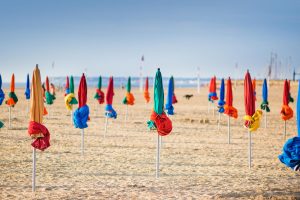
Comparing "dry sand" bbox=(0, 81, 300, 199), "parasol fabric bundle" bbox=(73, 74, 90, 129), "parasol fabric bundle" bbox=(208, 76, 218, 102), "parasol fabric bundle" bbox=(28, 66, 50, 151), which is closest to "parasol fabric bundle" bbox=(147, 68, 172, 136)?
"dry sand" bbox=(0, 81, 300, 199)

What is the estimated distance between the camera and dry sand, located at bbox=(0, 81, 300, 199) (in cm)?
897

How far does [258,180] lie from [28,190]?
6030mm

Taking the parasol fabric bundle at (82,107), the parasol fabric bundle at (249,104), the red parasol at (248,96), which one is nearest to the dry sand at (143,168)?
the parasol fabric bundle at (82,107)

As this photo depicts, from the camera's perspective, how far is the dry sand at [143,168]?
8969mm

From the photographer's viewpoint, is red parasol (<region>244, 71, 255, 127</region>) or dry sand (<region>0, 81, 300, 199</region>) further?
red parasol (<region>244, 71, 255, 127</region>)

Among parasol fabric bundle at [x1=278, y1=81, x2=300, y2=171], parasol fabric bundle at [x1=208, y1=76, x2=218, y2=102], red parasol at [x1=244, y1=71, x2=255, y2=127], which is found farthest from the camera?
parasol fabric bundle at [x1=208, y1=76, x2=218, y2=102]

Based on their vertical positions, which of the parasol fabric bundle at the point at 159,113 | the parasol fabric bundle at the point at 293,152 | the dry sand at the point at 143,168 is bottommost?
the dry sand at the point at 143,168

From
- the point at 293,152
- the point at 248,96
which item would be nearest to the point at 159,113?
the point at 248,96

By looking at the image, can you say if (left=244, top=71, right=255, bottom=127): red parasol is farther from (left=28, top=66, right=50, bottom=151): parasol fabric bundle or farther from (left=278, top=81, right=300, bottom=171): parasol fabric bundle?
(left=28, top=66, right=50, bottom=151): parasol fabric bundle

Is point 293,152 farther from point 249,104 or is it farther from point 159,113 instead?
point 249,104

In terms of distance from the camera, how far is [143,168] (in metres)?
11.5

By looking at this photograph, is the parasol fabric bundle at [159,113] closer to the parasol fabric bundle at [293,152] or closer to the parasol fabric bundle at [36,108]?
the parasol fabric bundle at [36,108]

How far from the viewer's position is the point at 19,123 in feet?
72.8

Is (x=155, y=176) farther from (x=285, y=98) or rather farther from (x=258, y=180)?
(x=285, y=98)
